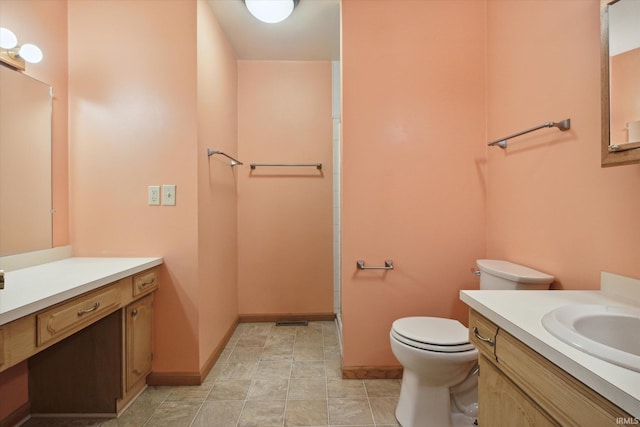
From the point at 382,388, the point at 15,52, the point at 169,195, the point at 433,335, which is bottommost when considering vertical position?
the point at 382,388

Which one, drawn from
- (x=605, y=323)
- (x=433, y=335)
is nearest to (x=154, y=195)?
(x=433, y=335)

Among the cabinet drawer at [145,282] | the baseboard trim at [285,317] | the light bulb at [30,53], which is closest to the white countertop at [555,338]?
the cabinet drawer at [145,282]

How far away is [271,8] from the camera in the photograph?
71.2 inches

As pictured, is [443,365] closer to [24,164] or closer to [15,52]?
[24,164]

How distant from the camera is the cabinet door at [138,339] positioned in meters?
1.46

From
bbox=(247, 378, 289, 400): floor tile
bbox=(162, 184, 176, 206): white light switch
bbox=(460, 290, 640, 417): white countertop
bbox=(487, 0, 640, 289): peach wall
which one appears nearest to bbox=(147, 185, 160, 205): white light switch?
bbox=(162, 184, 176, 206): white light switch

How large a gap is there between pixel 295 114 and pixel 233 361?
2.20m

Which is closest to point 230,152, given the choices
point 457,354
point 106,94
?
point 106,94

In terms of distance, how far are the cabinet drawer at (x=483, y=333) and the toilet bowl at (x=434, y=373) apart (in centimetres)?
32

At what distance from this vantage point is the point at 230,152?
2.41m

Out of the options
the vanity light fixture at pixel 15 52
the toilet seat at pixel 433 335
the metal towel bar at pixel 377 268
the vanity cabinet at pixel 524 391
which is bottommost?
the toilet seat at pixel 433 335

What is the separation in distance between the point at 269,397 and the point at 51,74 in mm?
2277

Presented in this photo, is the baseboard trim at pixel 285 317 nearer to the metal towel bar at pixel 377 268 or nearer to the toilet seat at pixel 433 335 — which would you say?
the metal towel bar at pixel 377 268

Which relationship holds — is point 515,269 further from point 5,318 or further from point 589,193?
point 5,318
